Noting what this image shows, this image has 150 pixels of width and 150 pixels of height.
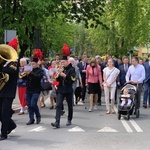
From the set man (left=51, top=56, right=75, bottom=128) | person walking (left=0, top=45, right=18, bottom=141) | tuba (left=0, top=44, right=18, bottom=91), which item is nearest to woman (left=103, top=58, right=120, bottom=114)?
man (left=51, top=56, right=75, bottom=128)

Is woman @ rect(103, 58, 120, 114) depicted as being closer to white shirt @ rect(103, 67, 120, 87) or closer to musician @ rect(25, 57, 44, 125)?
white shirt @ rect(103, 67, 120, 87)

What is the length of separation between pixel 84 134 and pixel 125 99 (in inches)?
130

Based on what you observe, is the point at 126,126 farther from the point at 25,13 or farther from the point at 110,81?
the point at 25,13

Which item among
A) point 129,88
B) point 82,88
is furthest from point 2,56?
point 82,88

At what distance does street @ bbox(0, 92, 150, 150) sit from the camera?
29.5 ft

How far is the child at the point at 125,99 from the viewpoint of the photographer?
13203 mm

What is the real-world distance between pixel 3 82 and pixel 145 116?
5.94m

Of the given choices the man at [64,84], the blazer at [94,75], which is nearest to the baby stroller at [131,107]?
the blazer at [94,75]

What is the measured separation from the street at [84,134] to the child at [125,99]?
448mm

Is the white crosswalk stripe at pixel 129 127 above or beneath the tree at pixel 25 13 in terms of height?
beneath

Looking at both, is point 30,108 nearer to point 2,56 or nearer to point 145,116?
point 2,56

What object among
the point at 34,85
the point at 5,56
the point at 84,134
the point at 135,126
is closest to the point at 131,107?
the point at 135,126

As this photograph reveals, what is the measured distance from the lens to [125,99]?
13.4 metres

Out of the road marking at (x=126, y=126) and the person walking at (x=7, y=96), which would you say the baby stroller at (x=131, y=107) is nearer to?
the road marking at (x=126, y=126)
